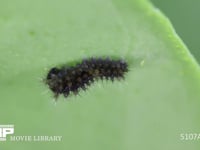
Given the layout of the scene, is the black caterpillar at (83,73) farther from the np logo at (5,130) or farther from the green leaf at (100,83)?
the np logo at (5,130)

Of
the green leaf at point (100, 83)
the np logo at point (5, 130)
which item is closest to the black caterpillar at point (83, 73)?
the green leaf at point (100, 83)

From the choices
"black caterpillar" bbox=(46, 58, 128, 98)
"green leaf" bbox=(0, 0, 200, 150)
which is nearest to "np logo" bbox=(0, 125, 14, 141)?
"green leaf" bbox=(0, 0, 200, 150)

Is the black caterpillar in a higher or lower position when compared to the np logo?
higher

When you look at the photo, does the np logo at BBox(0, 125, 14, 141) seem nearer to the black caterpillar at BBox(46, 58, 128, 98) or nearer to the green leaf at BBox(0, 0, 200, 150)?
the green leaf at BBox(0, 0, 200, 150)

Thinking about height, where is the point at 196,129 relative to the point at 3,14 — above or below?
below

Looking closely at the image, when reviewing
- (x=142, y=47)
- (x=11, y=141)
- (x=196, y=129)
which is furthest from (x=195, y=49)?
(x=11, y=141)

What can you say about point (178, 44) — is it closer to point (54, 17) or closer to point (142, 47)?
point (142, 47)
